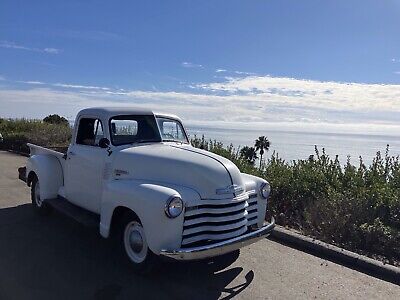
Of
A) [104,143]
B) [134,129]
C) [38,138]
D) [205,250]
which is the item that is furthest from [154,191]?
[38,138]

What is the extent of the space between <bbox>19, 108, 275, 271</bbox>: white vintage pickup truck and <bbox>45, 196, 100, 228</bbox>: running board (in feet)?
0.04

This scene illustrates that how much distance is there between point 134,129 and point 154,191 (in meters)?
1.64

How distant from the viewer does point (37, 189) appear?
7250mm

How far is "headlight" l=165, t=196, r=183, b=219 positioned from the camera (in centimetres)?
412

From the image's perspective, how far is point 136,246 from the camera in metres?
4.67

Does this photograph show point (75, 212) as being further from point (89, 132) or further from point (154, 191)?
point (154, 191)

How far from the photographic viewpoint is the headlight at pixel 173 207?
13.5 feet

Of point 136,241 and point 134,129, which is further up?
point 134,129

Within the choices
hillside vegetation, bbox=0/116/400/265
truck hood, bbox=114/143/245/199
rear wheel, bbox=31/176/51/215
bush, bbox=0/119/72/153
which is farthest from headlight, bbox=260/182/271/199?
bush, bbox=0/119/72/153

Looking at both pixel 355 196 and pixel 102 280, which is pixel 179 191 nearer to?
pixel 102 280

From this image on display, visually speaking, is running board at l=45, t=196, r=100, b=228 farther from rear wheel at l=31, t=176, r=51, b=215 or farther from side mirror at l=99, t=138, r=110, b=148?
side mirror at l=99, t=138, r=110, b=148

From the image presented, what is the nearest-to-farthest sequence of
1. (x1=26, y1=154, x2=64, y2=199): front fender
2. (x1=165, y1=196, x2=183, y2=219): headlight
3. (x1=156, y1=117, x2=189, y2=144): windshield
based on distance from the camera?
(x1=165, y1=196, x2=183, y2=219): headlight, (x1=156, y1=117, x2=189, y2=144): windshield, (x1=26, y1=154, x2=64, y2=199): front fender

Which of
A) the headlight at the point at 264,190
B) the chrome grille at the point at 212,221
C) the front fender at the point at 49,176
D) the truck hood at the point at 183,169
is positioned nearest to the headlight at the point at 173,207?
the chrome grille at the point at 212,221

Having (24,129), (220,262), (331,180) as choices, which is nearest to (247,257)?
(220,262)
